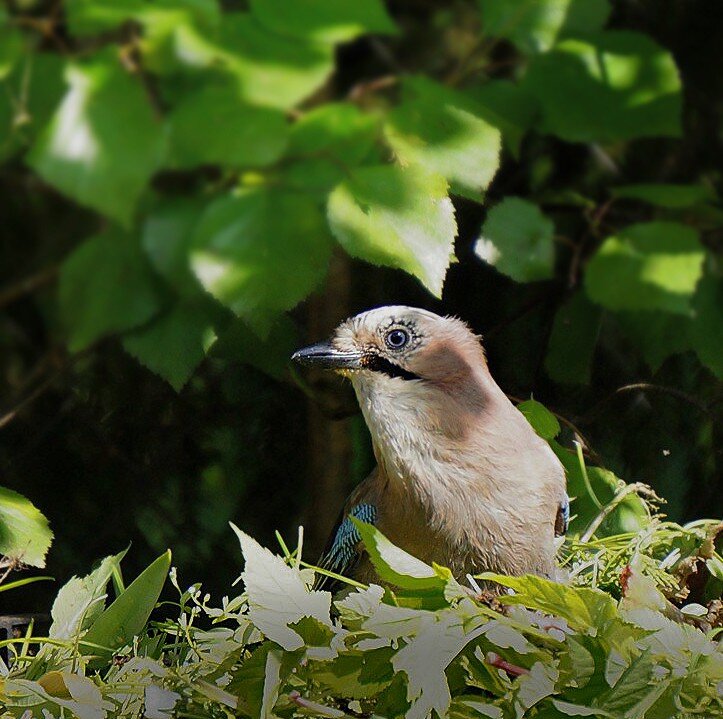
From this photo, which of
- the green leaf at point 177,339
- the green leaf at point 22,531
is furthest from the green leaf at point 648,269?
the green leaf at point 22,531

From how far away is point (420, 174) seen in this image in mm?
1127


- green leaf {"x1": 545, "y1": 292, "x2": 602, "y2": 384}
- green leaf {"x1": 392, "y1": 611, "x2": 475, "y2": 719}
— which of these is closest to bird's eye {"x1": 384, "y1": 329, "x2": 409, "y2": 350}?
green leaf {"x1": 545, "y1": 292, "x2": 602, "y2": 384}

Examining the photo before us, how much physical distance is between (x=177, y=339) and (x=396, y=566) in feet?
1.60

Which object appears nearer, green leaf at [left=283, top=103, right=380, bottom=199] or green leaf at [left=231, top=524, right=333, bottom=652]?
green leaf at [left=231, top=524, right=333, bottom=652]

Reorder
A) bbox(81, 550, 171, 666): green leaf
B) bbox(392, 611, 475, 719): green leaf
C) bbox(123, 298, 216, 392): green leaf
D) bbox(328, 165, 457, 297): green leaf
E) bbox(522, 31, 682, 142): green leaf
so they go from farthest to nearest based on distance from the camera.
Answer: bbox(522, 31, 682, 142): green leaf
bbox(123, 298, 216, 392): green leaf
bbox(328, 165, 457, 297): green leaf
bbox(81, 550, 171, 666): green leaf
bbox(392, 611, 475, 719): green leaf

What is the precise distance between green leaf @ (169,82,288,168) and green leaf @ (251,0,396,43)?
0.08 meters

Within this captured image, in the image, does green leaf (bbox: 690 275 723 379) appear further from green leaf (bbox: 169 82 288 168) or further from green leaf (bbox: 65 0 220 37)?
green leaf (bbox: 65 0 220 37)

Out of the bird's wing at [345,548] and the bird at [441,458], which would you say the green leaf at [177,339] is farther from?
the bird's wing at [345,548]

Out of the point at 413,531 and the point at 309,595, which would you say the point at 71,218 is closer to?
the point at 413,531

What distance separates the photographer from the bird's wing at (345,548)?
1190mm

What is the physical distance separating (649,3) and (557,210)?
363 millimetres

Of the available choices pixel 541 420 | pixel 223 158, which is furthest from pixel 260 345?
pixel 541 420

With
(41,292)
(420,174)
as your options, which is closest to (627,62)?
(420,174)

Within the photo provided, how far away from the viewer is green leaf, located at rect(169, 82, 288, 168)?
112 cm
